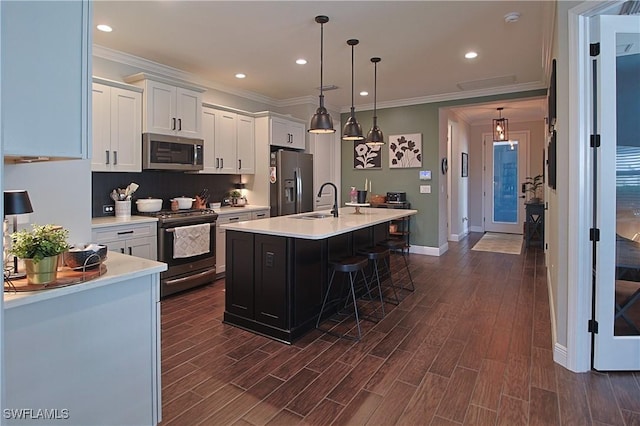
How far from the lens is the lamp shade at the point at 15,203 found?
1.60 metres

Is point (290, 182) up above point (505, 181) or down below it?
below

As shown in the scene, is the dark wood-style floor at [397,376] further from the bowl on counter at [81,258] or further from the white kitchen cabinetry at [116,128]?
the white kitchen cabinetry at [116,128]

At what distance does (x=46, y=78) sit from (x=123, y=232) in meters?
2.62

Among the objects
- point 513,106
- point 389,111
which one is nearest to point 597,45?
point 389,111

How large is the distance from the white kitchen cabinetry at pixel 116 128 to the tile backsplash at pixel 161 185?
0.34 m

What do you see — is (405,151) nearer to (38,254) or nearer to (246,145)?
(246,145)

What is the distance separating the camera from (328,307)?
351 cm

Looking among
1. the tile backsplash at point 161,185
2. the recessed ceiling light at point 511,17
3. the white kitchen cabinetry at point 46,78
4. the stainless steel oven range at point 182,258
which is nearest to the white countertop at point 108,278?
the white kitchen cabinetry at point 46,78

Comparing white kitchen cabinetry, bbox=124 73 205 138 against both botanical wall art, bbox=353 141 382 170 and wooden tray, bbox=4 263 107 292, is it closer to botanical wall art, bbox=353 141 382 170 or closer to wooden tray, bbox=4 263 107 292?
wooden tray, bbox=4 263 107 292

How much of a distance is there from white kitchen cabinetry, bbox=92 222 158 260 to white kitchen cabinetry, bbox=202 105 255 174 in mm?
1295

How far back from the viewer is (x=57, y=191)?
207cm

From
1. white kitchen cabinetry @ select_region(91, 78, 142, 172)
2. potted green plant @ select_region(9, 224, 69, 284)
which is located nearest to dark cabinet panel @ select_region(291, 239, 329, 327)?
potted green plant @ select_region(9, 224, 69, 284)

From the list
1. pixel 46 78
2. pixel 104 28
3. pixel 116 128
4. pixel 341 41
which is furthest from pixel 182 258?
pixel 46 78

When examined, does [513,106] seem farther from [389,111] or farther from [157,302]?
[157,302]
